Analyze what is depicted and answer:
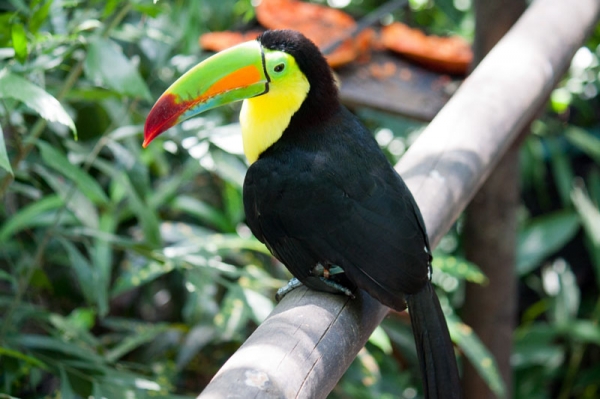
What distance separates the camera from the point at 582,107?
3.01 metres

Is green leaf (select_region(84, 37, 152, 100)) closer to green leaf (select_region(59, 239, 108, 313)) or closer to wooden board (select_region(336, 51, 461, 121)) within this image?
green leaf (select_region(59, 239, 108, 313))

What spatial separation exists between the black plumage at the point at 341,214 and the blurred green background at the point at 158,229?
22 centimetres

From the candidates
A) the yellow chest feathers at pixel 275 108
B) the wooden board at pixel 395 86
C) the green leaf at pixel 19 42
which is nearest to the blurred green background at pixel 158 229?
the green leaf at pixel 19 42

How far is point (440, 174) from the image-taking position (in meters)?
1.38

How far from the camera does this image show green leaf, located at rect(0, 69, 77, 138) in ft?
3.65

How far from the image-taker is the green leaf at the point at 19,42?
1.22 metres

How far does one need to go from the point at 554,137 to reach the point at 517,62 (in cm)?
141

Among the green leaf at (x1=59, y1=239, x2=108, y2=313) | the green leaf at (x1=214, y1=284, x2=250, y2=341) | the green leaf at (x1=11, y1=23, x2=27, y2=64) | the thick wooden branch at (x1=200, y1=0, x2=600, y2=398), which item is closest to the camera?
the thick wooden branch at (x1=200, y1=0, x2=600, y2=398)

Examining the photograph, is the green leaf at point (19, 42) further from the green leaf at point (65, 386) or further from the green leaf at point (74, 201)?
the green leaf at point (65, 386)

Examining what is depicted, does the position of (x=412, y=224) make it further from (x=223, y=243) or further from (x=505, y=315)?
(x=505, y=315)

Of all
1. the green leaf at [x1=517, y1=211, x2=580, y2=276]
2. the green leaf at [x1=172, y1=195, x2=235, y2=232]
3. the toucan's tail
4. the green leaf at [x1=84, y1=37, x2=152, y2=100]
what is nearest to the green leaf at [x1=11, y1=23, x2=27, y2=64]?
the green leaf at [x1=84, y1=37, x2=152, y2=100]

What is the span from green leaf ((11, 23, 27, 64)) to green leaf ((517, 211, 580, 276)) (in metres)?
1.94

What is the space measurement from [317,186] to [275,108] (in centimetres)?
20

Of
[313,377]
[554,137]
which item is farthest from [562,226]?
[313,377]
